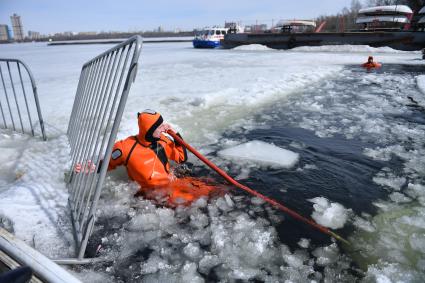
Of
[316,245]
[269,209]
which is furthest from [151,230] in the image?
[316,245]

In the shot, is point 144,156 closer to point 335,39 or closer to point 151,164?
point 151,164

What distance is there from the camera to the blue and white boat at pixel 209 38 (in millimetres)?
29688

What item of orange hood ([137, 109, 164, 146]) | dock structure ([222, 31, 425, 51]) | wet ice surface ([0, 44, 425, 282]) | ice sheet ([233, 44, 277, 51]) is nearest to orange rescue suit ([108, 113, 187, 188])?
orange hood ([137, 109, 164, 146])

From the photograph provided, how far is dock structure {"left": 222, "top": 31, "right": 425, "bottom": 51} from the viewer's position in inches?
764

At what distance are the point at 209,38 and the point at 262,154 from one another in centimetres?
2777

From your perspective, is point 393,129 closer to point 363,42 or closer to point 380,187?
point 380,187

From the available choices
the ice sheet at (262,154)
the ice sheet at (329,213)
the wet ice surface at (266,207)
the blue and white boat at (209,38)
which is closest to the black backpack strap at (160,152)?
the wet ice surface at (266,207)

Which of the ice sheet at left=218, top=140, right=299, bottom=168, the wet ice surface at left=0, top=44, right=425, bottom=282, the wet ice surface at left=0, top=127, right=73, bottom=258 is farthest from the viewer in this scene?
the ice sheet at left=218, top=140, right=299, bottom=168

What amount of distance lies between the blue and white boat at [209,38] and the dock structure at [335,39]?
186 centimetres

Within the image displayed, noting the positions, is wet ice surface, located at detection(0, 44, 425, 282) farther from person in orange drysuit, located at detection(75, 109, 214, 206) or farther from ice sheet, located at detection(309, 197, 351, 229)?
person in orange drysuit, located at detection(75, 109, 214, 206)

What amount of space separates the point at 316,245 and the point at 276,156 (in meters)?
1.79

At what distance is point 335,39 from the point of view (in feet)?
72.0

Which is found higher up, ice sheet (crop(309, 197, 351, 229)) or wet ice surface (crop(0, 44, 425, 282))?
wet ice surface (crop(0, 44, 425, 282))

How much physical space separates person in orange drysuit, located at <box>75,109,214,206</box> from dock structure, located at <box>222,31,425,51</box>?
21447 millimetres
